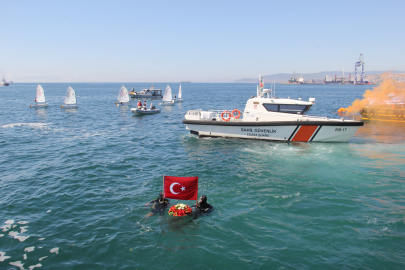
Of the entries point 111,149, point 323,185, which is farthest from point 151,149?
point 323,185

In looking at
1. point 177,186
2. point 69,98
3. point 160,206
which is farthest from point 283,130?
point 69,98

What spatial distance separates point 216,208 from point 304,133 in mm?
12785

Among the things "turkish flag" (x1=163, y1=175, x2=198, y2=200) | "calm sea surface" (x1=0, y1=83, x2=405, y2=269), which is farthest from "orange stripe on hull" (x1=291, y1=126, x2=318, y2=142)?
"turkish flag" (x1=163, y1=175, x2=198, y2=200)

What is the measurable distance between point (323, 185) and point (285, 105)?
1006 centimetres

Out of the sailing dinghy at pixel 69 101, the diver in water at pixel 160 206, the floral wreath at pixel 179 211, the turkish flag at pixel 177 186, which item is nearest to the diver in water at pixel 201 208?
the floral wreath at pixel 179 211

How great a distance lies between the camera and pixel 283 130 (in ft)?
69.3

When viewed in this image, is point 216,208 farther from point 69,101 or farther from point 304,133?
point 69,101

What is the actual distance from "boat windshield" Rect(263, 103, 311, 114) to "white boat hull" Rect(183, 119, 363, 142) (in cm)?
134

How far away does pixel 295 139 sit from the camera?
69.7ft

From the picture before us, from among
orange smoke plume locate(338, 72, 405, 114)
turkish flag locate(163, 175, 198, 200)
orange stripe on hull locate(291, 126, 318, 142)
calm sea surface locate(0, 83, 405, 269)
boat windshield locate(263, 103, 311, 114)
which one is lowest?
calm sea surface locate(0, 83, 405, 269)

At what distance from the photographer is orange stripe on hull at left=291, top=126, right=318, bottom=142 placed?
20547 millimetres

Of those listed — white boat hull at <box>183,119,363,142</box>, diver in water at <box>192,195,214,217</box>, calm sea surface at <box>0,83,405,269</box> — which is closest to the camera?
calm sea surface at <box>0,83,405,269</box>

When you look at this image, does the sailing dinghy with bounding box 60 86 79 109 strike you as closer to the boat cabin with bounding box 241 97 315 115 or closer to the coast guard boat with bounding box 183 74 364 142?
the coast guard boat with bounding box 183 74 364 142

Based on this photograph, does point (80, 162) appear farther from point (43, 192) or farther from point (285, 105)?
point (285, 105)
